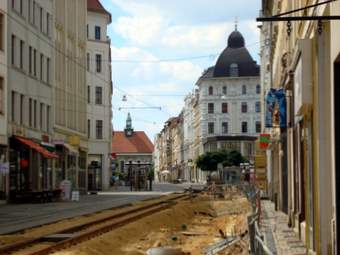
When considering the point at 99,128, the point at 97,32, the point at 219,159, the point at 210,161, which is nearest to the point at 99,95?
the point at 99,128

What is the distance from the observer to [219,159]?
12606 centimetres

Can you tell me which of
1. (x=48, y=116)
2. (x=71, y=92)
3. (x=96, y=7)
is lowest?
(x=48, y=116)

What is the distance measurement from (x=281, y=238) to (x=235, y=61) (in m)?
126

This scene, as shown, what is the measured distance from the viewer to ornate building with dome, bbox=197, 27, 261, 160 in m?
139

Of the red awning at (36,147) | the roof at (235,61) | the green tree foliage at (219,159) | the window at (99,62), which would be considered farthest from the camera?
the roof at (235,61)

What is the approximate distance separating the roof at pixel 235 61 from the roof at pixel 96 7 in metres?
52.7

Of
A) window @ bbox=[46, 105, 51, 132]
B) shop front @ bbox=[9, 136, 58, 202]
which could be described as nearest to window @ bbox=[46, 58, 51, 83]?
window @ bbox=[46, 105, 51, 132]

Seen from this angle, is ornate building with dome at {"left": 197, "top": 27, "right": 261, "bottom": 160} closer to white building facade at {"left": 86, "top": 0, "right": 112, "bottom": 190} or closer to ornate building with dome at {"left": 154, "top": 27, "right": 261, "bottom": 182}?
ornate building with dome at {"left": 154, "top": 27, "right": 261, "bottom": 182}

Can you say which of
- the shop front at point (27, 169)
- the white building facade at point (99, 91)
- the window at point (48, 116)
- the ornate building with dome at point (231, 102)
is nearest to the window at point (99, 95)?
the white building facade at point (99, 91)

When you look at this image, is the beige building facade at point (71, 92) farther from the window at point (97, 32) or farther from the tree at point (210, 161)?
the tree at point (210, 161)

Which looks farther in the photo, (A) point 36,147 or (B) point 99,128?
(B) point 99,128

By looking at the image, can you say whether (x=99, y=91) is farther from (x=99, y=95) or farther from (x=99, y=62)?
(x=99, y=62)

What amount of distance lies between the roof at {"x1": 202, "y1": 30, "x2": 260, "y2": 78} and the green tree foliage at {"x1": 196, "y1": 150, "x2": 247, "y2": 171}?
2003cm

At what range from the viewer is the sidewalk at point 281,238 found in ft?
52.7
